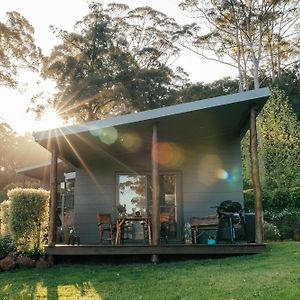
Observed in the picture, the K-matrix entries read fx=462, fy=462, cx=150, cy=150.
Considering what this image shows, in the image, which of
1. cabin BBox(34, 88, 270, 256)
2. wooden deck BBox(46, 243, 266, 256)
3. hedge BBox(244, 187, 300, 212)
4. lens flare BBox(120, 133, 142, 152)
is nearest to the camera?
wooden deck BBox(46, 243, 266, 256)

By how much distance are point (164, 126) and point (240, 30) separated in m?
16.4

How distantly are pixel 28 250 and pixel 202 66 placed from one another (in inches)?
773

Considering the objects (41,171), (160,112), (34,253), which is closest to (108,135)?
(160,112)

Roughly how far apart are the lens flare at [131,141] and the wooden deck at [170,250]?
7.50ft

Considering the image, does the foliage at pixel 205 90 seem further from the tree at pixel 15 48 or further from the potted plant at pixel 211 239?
the potted plant at pixel 211 239

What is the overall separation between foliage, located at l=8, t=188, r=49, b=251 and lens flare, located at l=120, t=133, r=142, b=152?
6.98 ft

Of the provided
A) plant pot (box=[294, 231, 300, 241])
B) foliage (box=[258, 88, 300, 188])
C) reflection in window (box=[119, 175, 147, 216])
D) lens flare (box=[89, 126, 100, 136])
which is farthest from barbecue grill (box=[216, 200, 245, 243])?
foliage (box=[258, 88, 300, 188])

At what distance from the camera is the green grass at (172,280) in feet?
18.4

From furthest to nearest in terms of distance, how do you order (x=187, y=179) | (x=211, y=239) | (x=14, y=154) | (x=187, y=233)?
1. (x=14, y=154)
2. (x=187, y=179)
3. (x=187, y=233)
4. (x=211, y=239)

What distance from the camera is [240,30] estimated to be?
24.1 m

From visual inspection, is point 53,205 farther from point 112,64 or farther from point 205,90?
point 205,90

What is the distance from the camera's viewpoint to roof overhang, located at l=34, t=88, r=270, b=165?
8.42 metres

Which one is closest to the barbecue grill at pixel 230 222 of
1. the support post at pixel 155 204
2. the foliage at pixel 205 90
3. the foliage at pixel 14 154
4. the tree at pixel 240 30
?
the support post at pixel 155 204

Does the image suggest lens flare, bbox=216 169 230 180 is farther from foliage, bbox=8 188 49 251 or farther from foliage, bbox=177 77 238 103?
foliage, bbox=177 77 238 103
